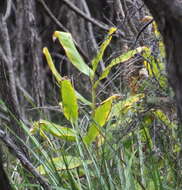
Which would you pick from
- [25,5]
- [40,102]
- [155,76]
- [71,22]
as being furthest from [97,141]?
[71,22]

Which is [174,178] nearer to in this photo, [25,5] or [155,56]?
[155,56]

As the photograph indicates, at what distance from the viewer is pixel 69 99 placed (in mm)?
1412

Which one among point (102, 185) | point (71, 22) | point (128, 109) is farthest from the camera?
point (71, 22)

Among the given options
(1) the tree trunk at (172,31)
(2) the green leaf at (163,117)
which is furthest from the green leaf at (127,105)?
(1) the tree trunk at (172,31)

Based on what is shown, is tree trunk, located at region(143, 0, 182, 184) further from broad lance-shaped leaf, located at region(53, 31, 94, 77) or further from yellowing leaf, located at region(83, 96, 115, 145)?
broad lance-shaped leaf, located at region(53, 31, 94, 77)

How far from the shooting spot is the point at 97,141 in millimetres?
1569

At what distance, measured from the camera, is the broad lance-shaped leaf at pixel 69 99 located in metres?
1.41

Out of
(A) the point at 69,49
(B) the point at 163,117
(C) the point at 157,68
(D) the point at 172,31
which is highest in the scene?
(D) the point at 172,31

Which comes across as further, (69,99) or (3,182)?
(69,99)

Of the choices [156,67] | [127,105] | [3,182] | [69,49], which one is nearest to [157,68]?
[156,67]

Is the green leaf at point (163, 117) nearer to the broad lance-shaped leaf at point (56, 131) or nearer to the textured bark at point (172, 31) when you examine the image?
the broad lance-shaped leaf at point (56, 131)

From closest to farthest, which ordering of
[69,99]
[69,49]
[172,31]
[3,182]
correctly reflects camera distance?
1. [172,31]
2. [3,182]
3. [69,99]
4. [69,49]

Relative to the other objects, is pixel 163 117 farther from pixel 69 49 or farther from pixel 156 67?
pixel 69 49

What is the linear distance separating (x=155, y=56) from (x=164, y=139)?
27cm
